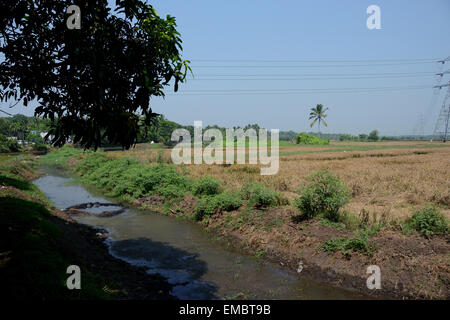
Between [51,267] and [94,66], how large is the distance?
362 centimetres

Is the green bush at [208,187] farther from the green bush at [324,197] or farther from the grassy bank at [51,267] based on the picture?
the grassy bank at [51,267]

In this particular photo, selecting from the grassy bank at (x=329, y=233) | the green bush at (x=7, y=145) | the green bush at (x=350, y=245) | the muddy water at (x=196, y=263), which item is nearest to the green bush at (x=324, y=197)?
the grassy bank at (x=329, y=233)

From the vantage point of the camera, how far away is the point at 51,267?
16.4ft

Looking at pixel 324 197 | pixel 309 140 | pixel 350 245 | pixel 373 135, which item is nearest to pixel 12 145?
pixel 324 197

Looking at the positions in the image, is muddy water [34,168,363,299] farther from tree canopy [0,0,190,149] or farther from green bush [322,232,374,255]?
tree canopy [0,0,190,149]

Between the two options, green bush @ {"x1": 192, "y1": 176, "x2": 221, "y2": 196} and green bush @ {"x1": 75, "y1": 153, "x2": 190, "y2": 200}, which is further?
green bush @ {"x1": 75, "y1": 153, "x2": 190, "y2": 200}

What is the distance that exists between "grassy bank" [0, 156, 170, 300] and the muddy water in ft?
2.37

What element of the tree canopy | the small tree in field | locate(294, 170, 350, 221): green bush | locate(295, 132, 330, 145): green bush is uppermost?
the small tree in field

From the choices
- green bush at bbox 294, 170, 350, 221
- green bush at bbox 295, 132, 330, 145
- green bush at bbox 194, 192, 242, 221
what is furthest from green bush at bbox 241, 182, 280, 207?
green bush at bbox 295, 132, 330, 145

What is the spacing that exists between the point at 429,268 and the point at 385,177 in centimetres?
1094

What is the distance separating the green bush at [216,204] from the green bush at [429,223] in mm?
5860

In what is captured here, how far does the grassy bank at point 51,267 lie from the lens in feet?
14.0

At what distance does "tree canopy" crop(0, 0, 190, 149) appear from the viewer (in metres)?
4.08
